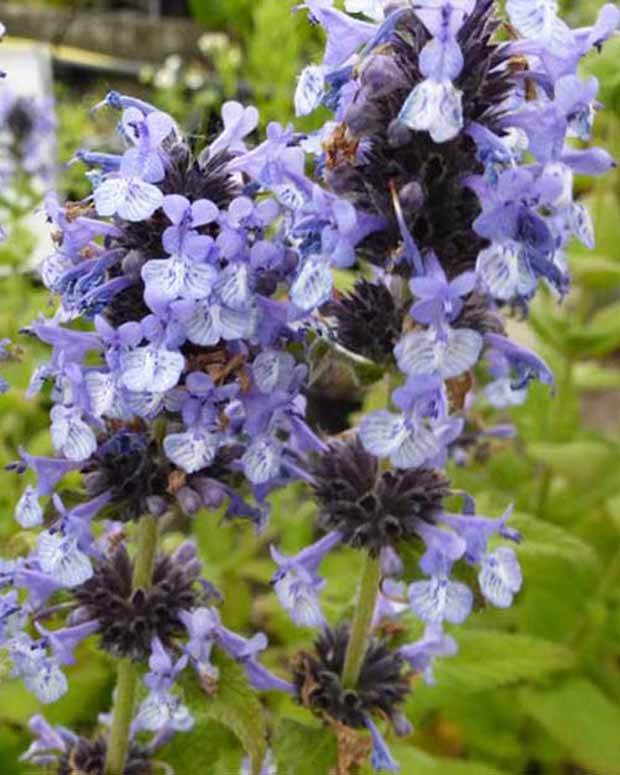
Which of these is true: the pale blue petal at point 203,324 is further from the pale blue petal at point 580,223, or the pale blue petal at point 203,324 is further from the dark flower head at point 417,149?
the pale blue petal at point 580,223

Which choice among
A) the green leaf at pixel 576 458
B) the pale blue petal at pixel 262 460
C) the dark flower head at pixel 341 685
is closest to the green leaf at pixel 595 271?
the green leaf at pixel 576 458

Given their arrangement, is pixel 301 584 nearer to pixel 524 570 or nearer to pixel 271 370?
pixel 271 370

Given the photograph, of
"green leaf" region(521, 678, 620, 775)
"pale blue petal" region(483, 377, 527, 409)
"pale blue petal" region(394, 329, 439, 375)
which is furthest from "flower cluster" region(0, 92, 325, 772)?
"green leaf" region(521, 678, 620, 775)

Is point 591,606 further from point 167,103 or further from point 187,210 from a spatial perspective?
point 167,103

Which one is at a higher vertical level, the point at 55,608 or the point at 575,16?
the point at 55,608

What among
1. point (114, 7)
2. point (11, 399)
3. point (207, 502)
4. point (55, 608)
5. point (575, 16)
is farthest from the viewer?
point (114, 7)

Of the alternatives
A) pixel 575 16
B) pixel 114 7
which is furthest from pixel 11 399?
pixel 114 7

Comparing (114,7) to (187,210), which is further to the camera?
(114,7)
